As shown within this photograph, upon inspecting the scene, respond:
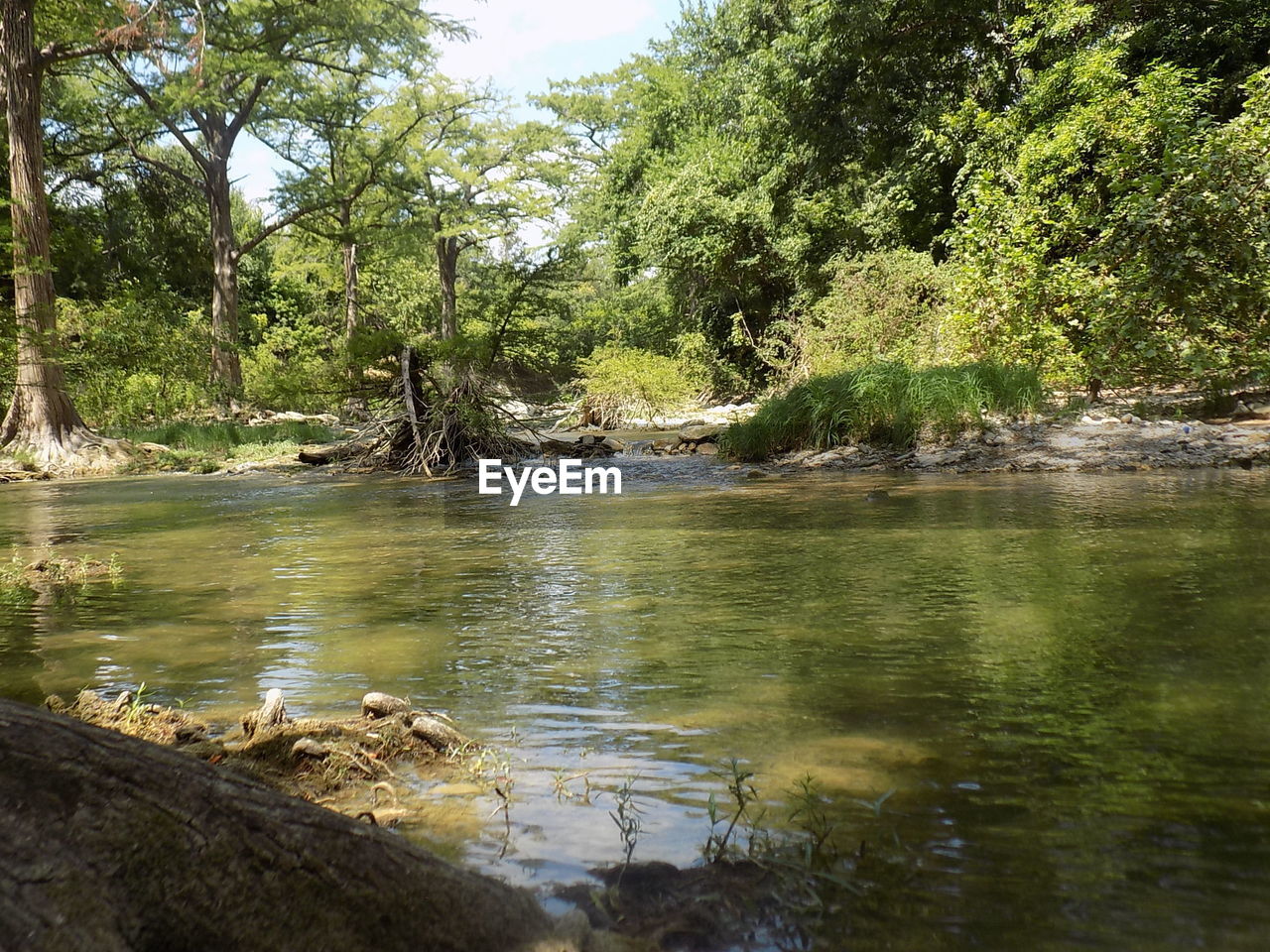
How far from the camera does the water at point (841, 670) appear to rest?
1.86 meters

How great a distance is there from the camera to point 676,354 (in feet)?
97.7

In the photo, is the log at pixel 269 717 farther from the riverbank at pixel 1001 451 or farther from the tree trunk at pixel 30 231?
the tree trunk at pixel 30 231

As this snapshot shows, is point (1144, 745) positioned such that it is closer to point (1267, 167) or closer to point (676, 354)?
point (1267, 167)

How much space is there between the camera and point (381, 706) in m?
2.71

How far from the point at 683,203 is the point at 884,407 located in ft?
46.0

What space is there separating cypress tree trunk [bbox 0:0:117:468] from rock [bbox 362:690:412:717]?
14.1 metres

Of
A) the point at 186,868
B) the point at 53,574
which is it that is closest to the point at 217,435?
the point at 53,574

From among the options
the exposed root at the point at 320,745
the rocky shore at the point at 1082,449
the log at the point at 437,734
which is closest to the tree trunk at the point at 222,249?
the rocky shore at the point at 1082,449

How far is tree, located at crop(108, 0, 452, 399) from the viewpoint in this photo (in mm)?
20656

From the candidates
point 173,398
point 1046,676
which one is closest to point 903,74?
point 173,398

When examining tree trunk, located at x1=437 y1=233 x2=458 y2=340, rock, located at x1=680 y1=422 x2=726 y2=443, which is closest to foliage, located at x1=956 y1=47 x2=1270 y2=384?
rock, located at x1=680 y1=422 x2=726 y2=443

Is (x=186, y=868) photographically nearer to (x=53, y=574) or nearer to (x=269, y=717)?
(x=269, y=717)

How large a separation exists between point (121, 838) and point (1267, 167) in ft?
44.4

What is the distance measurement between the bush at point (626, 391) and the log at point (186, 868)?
70.2 ft
